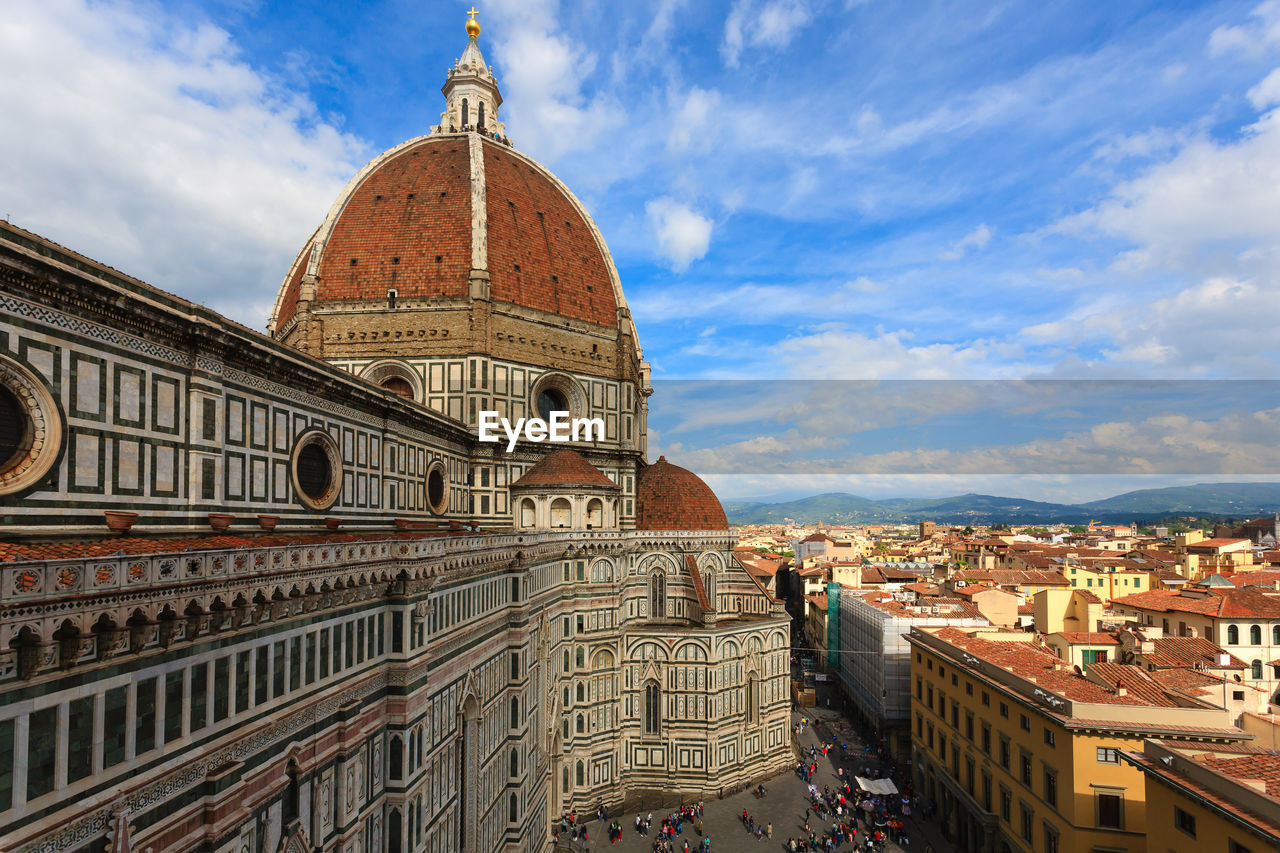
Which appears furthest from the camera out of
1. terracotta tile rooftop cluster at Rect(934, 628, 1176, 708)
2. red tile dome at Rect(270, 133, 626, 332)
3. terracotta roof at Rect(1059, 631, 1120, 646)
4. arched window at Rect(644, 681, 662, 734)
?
terracotta roof at Rect(1059, 631, 1120, 646)

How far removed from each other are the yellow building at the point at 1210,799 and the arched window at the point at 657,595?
73.8ft

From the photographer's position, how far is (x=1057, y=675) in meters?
26.8

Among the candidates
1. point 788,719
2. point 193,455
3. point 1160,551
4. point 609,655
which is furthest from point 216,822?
point 1160,551

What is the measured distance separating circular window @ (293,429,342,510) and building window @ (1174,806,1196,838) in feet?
72.7

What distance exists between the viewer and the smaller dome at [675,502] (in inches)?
1578

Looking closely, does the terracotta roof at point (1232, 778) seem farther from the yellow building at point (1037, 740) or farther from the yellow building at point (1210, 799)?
the yellow building at point (1037, 740)

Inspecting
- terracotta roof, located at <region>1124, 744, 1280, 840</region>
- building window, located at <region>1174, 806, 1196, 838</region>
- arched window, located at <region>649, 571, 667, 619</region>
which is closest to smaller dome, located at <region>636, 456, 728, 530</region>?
arched window, located at <region>649, 571, 667, 619</region>

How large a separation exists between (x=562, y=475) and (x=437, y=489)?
6.19 metres

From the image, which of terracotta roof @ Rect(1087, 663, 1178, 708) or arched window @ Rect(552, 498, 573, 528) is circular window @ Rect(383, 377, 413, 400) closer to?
arched window @ Rect(552, 498, 573, 528)

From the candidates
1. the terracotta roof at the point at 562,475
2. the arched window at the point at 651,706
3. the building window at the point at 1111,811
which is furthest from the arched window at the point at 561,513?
the building window at the point at 1111,811

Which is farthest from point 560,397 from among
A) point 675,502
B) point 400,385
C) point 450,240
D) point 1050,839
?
point 1050,839

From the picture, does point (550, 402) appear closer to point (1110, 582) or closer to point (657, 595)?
point (657, 595)

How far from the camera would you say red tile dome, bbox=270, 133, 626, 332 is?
116 feet

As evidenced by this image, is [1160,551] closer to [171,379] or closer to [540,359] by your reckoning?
[540,359]
